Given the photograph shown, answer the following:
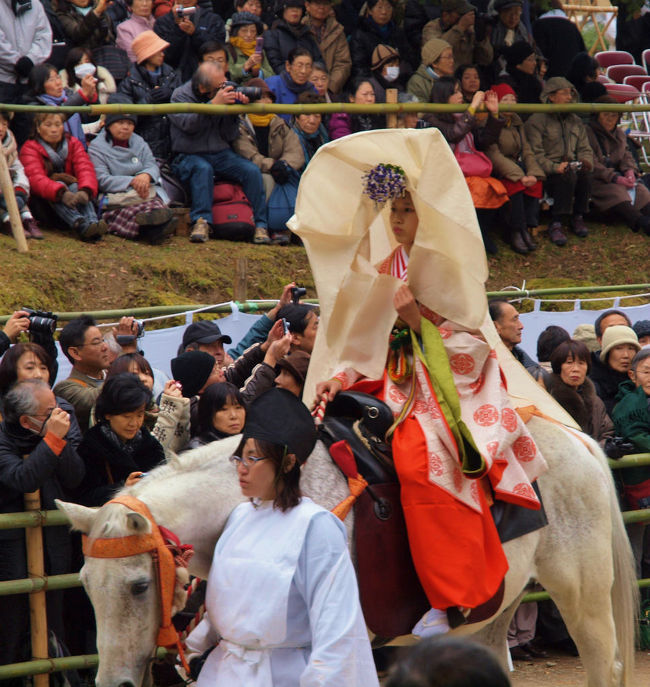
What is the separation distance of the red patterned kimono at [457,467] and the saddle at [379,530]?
2.7 inches

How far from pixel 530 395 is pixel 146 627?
2331 millimetres

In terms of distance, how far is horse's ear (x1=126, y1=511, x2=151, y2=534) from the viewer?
3.36m

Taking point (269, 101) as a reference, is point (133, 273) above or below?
below

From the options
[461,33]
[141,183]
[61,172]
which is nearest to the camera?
[61,172]

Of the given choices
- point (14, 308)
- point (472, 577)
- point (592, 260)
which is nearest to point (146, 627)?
point (472, 577)

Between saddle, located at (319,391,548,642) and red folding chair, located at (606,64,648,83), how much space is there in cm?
1306

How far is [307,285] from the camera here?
10.7 m

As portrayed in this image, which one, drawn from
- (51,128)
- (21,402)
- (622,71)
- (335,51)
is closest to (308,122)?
(335,51)

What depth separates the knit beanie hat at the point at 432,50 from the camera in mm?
12008

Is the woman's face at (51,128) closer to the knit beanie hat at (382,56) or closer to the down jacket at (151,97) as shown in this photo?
the down jacket at (151,97)

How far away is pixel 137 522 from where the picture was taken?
3365 millimetres

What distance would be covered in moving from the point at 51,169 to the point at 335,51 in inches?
162

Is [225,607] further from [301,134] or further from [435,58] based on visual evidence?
[435,58]

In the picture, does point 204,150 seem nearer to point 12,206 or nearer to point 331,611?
point 12,206
